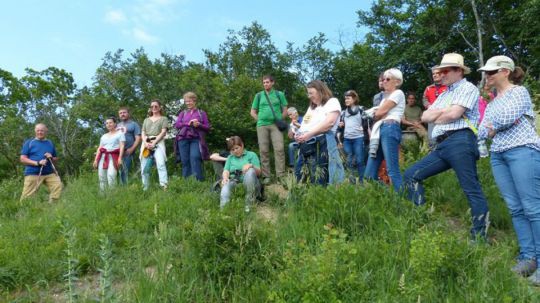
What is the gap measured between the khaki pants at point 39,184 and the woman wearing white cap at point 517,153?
22.8ft

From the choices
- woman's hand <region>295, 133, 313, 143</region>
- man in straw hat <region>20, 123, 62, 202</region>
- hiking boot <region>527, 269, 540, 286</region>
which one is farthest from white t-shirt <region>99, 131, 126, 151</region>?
hiking boot <region>527, 269, 540, 286</region>

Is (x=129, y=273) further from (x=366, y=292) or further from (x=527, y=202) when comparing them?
(x=527, y=202)

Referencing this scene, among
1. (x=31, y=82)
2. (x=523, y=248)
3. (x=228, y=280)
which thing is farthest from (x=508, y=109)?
(x=31, y=82)

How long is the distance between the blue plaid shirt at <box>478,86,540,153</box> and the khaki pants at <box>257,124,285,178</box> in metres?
3.90

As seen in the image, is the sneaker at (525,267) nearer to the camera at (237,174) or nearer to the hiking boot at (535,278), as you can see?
the hiking boot at (535,278)

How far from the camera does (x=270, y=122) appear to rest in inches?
282

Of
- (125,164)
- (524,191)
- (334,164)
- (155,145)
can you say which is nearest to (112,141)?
(125,164)

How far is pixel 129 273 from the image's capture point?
329 cm

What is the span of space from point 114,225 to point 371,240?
2803 mm

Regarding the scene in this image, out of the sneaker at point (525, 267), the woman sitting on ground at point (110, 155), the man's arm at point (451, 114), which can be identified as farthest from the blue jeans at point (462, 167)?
the woman sitting on ground at point (110, 155)

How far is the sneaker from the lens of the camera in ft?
10.3

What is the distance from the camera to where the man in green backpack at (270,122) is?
7121mm

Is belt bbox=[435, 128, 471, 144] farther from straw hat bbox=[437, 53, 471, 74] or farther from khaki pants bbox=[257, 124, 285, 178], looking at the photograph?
khaki pants bbox=[257, 124, 285, 178]

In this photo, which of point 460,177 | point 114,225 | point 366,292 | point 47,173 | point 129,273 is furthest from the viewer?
point 47,173
